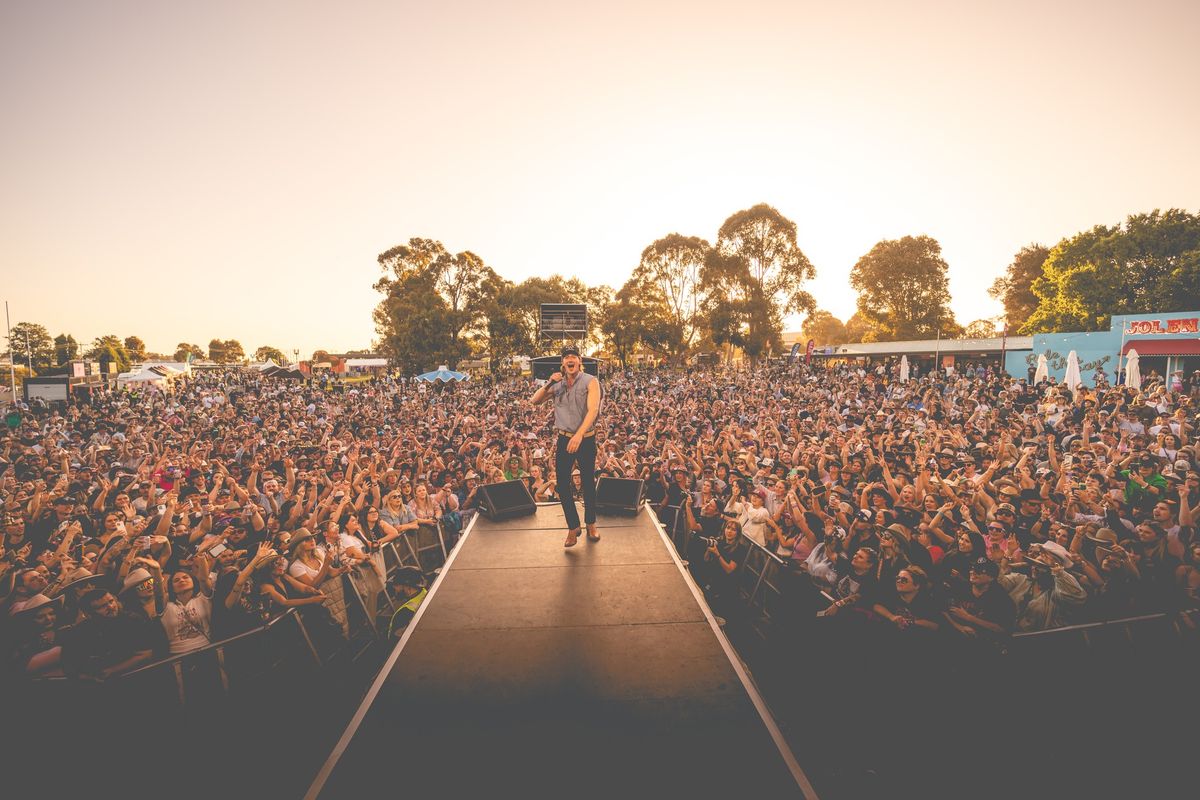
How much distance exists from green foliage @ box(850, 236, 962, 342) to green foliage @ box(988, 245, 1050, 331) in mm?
8368

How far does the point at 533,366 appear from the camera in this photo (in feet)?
93.6

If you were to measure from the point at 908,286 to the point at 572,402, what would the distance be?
A: 167ft

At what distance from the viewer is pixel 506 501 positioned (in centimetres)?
579


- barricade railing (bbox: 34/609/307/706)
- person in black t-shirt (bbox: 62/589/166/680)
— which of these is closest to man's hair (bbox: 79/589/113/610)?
person in black t-shirt (bbox: 62/589/166/680)

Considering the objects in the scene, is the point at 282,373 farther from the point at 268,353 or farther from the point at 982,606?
the point at 268,353

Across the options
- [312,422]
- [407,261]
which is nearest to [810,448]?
[312,422]

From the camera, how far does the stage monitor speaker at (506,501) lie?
5641 mm

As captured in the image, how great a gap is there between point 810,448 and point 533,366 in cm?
1975

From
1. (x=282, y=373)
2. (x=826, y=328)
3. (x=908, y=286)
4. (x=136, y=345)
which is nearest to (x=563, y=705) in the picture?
(x=282, y=373)

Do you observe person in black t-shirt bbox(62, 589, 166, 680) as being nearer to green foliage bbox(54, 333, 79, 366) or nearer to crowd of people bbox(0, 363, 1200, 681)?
crowd of people bbox(0, 363, 1200, 681)

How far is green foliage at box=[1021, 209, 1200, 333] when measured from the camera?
27516 millimetres

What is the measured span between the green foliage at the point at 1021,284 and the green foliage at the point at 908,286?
8368mm

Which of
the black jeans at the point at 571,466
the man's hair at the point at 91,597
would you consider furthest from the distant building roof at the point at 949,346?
the man's hair at the point at 91,597

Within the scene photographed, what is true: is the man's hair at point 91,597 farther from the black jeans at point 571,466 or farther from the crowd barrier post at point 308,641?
the black jeans at point 571,466
